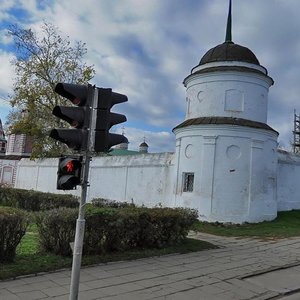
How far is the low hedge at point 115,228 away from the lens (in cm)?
899

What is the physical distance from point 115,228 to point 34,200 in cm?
1196

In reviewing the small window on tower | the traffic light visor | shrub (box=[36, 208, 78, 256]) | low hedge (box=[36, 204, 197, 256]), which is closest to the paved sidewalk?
low hedge (box=[36, 204, 197, 256])

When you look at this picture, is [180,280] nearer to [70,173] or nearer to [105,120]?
[70,173]

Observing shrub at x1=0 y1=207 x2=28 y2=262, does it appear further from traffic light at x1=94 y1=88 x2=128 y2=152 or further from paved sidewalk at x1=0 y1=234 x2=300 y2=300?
traffic light at x1=94 y1=88 x2=128 y2=152

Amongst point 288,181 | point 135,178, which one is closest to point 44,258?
point 135,178

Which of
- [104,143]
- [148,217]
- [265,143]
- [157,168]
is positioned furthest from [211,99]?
[104,143]

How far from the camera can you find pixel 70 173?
5332mm

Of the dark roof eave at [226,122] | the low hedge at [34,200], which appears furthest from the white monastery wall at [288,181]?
the low hedge at [34,200]

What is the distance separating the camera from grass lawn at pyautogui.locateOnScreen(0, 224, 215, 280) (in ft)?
24.9

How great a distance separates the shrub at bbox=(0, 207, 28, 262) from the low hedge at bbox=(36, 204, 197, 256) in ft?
2.88

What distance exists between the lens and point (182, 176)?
20.2 meters

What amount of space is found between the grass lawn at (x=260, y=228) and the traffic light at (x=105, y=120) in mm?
9750

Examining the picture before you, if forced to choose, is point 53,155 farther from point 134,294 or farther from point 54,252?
point 134,294

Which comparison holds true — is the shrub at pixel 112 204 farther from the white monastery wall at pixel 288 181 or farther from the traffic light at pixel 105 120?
the traffic light at pixel 105 120
